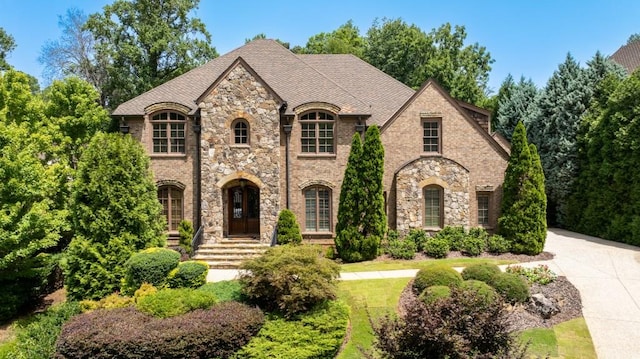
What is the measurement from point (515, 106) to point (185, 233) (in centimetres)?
2355

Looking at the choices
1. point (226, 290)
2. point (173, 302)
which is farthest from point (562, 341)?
point (173, 302)

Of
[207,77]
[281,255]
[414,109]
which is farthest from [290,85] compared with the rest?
[281,255]

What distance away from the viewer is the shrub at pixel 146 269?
12.2 meters

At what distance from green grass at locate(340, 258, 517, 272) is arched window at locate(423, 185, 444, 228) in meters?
2.53

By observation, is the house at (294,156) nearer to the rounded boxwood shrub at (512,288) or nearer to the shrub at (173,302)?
the rounded boxwood shrub at (512,288)

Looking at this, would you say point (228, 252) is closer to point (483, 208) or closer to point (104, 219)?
point (104, 219)

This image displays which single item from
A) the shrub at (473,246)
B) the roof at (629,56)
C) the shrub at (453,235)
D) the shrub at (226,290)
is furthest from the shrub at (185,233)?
the roof at (629,56)

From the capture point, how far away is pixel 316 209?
18781 mm

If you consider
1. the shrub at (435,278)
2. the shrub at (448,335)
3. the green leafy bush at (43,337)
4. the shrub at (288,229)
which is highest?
the shrub at (288,229)

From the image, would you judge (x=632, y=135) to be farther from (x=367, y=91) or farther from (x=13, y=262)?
(x=13, y=262)

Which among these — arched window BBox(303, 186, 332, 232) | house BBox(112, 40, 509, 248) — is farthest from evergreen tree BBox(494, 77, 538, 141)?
arched window BBox(303, 186, 332, 232)

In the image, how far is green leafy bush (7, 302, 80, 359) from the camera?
31.6 feet

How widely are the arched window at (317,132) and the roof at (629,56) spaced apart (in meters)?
25.7

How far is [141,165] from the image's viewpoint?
1430 cm
